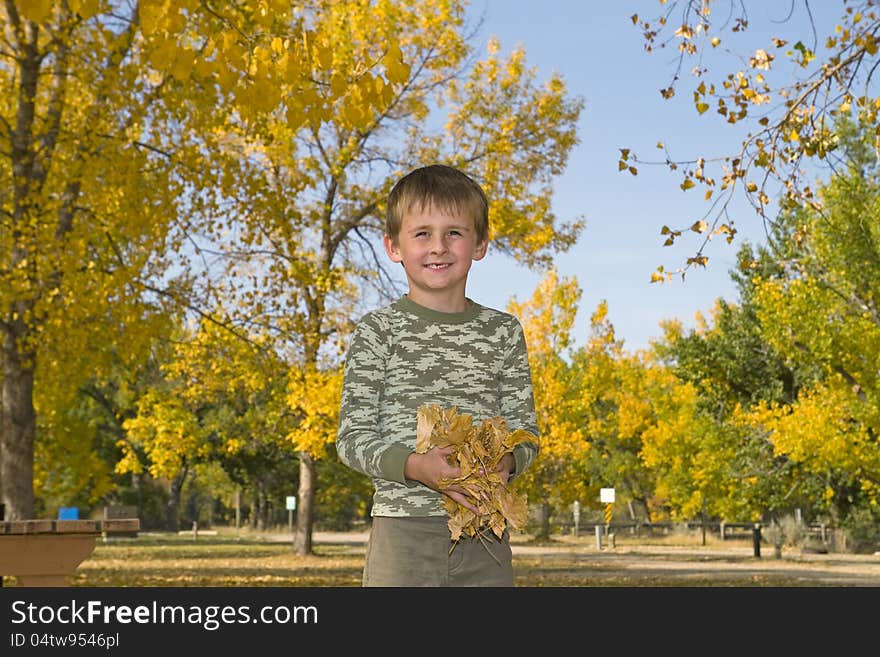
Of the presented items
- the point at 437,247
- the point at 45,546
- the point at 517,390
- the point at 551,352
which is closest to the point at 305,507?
the point at 551,352

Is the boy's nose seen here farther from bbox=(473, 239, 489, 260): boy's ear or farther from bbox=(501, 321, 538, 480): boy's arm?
bbox=(501, 321, 538, 480): boy's arm

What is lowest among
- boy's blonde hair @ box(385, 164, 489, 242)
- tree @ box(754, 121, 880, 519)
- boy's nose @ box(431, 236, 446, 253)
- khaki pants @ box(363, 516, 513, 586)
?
khaki pants @ box(363, 516, 513, 586)

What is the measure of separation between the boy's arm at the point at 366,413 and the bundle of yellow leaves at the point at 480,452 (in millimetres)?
113

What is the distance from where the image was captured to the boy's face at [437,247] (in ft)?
9.16

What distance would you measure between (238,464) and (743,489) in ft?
85.8

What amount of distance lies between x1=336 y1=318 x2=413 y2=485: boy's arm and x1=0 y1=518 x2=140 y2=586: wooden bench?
466cm

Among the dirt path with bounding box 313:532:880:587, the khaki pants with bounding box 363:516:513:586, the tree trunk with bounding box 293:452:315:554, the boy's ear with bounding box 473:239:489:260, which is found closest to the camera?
the khaki pants with bounding box 363:516:513:586

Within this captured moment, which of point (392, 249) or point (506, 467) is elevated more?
point (392, 249)

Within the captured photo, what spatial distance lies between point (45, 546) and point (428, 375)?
5.08 m

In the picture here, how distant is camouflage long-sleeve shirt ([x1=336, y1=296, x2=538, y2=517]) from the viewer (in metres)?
2.78

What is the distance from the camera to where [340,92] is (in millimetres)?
6660

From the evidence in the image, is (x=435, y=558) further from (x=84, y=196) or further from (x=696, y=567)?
(x=696, y=567)

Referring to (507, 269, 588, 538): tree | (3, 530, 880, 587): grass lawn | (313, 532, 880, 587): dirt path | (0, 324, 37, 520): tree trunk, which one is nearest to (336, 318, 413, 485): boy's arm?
(3, 530, 880, 587): grass lawn

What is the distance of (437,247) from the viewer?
2773mm
